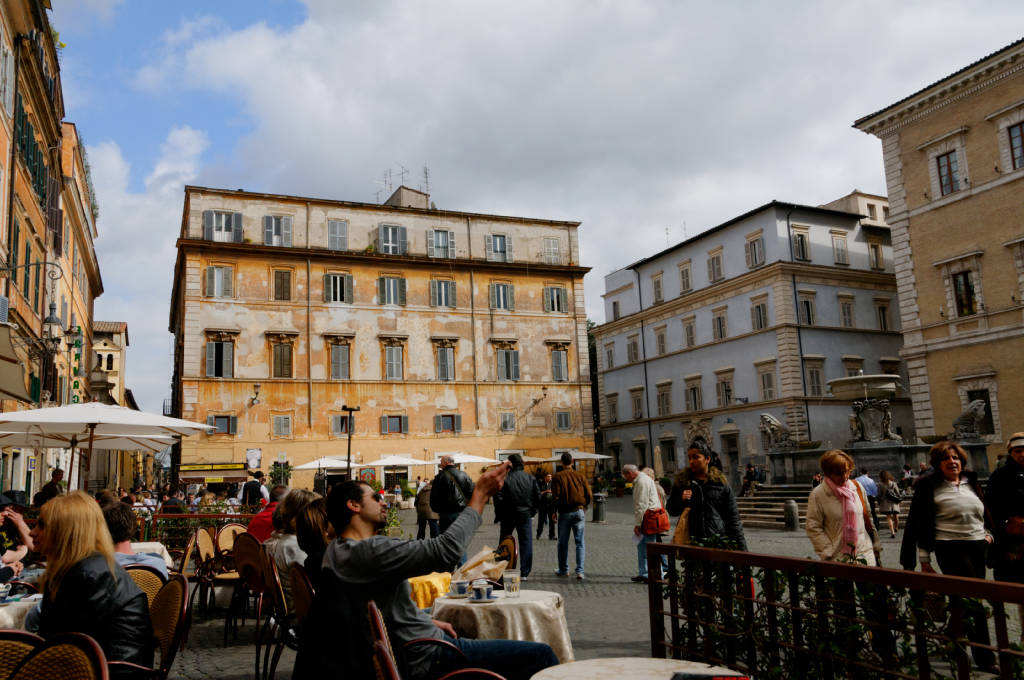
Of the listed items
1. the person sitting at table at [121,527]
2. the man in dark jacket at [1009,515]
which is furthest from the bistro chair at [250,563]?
the man in dark jacket at [1009,515]

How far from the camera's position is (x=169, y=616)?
424 cm

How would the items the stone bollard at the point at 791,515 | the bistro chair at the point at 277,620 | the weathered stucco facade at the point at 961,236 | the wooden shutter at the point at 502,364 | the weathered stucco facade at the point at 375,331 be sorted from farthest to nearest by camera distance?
1. the wooden shutter at the point at 502,364
2. the weathered stucco facade at the point at 375,331
3. the weathered stucco facade at the point at 961,236
4. the stone bollard at the point at 791,515
5. the bistro chair at the point at 277,620

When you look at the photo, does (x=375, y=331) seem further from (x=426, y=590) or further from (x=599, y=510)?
(x=426, y=590)

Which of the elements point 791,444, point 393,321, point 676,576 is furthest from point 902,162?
point 676,576

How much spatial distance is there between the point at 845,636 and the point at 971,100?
30.3 m

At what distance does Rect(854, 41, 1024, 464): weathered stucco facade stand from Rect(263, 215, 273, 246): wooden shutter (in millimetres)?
26170

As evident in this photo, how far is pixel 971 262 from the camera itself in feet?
93.0

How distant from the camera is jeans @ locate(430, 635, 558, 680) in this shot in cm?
393

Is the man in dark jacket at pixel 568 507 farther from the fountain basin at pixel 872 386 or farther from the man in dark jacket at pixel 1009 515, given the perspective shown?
the fountain basin at pixel 872 386

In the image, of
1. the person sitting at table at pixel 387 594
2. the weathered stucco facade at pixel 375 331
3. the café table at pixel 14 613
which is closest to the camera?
the person sitting at table at pixel 387 594

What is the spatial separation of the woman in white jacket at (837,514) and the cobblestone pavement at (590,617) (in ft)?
5.84

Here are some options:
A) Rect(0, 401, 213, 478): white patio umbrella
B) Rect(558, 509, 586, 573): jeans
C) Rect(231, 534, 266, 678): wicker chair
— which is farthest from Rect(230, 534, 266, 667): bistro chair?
Rect(558, 509, 586, 573): jeans

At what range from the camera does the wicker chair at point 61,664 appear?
2.96 metres

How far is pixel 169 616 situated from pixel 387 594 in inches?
51.0
